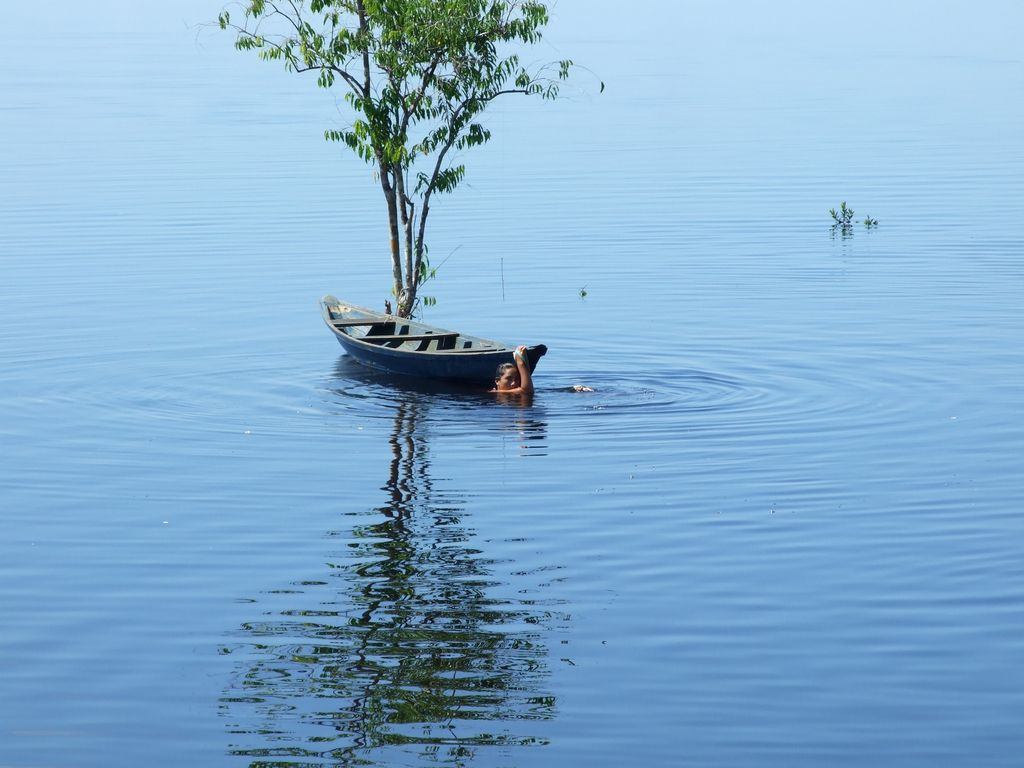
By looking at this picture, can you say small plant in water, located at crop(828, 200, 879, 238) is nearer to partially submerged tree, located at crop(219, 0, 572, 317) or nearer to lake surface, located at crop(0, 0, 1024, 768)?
lake surface, located at crop(0, 0, 1024, 768)

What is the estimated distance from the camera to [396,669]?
519 inches

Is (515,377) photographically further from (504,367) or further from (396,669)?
(396,669)

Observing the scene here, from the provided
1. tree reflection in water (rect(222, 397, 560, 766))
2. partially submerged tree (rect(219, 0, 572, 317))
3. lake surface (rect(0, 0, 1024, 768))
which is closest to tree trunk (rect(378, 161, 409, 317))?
partially submerged tree (rect(219, 0, 572, 317))

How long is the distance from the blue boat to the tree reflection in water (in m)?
7.64

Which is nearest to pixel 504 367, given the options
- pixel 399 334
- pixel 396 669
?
pixel 399 334

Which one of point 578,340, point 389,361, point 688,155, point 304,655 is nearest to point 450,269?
point 578,340

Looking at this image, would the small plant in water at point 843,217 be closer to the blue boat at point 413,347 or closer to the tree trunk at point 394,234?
the tree trunk at point 394,234

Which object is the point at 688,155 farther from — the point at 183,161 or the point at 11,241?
the point at 11,241

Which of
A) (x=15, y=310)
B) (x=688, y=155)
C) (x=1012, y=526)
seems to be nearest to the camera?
(x=1012, y=526)

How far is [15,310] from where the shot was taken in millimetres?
31578

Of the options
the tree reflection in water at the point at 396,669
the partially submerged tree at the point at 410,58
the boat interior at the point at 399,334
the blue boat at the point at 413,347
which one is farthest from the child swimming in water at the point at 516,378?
the tree reflection in water at the point at 396,669

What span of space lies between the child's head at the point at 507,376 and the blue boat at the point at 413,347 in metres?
0.16

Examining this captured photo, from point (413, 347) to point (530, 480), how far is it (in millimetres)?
7831

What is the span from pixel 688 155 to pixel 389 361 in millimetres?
31180
